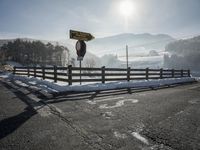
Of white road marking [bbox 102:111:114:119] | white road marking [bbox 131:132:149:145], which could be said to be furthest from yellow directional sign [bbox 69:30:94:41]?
white road marking [bbox 131:132:149:145]

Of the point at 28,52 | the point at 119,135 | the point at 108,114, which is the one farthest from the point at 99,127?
the point at 28,52

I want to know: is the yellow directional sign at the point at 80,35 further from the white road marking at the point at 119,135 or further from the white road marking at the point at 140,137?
the white road marking at the point at 140,137

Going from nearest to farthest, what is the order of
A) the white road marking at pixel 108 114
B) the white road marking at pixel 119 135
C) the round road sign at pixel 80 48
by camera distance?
the white road marking at pixel 119 135 → the white road marking at pixel 108 114 → the round road sign at pixel 80 48

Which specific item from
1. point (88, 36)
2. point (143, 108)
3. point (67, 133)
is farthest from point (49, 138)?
point (88, 36)

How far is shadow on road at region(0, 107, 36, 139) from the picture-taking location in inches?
150

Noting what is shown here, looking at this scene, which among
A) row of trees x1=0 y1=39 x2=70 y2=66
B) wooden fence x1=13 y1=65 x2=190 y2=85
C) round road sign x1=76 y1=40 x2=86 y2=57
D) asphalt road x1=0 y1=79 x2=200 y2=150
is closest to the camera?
asphalt road x1=0 y1=79 x2=200 y2=150

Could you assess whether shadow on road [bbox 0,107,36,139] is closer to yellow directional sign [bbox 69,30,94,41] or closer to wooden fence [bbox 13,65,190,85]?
wooden fence [bbox 13,65,190,85]

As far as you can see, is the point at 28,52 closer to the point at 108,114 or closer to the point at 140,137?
the point at 108,114

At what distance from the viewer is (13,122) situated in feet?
14.4

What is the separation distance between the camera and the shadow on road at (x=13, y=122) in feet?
12.5

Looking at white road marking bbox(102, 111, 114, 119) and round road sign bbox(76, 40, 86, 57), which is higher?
Result: round road sign bbox(76, 40, 86, 57)

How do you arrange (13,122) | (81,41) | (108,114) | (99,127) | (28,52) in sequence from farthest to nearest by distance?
(28,52)
(81,41)
(108,114)
(13,122)
(99,127)

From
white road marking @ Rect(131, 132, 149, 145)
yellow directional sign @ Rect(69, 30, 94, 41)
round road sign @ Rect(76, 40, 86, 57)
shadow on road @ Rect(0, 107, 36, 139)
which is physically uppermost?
yellow directional sign @ Rect(69, 30, 94, 41)

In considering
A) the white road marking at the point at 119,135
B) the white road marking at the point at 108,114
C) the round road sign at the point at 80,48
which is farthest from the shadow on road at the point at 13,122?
the round road sign at the point at 80,48
